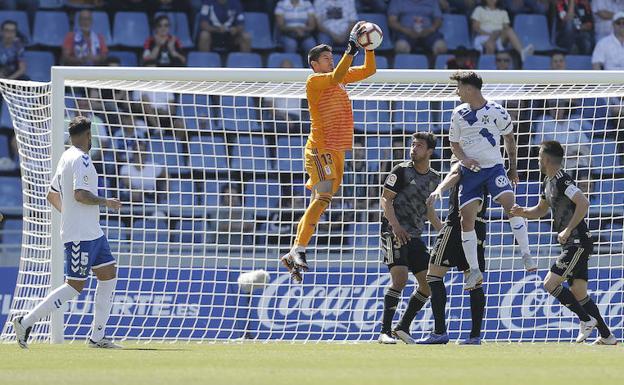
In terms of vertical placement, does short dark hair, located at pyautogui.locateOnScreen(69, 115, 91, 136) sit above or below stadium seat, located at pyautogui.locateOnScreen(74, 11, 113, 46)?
below

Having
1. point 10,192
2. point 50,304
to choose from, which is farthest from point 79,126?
point 10,192

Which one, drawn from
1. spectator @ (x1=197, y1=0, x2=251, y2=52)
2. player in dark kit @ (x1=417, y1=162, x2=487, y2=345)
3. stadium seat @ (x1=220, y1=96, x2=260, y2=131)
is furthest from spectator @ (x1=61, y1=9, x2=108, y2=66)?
player in dark kit @ (x1=417, y1=162, x2=487, y2=345)

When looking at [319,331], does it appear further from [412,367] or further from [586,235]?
[412,367]

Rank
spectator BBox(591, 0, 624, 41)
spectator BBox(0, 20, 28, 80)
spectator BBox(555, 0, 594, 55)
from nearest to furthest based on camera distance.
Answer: spectator BBox(0, 20, 28, 80) < spectator BBox(555, 0, 594, 55) < spectator BBox(591, 0, 624, 41)

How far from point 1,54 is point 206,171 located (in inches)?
214

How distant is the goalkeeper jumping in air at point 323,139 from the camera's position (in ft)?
35.5

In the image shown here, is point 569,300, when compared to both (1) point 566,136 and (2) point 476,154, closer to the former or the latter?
(2) point 476,154

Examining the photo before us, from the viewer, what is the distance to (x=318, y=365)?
8242 mm

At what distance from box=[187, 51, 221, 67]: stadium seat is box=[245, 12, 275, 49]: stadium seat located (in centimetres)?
87

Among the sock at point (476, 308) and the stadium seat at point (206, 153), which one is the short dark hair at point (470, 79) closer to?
the sock at point (476, 308)

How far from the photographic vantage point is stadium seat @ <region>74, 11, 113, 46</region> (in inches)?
760

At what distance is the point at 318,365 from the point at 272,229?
634 cm

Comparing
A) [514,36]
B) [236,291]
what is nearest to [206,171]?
[236,291]

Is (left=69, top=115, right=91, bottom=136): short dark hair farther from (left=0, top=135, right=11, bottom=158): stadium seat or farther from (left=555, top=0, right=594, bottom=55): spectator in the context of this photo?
(left=555, top=0, right=594, bottom=55): spectator
